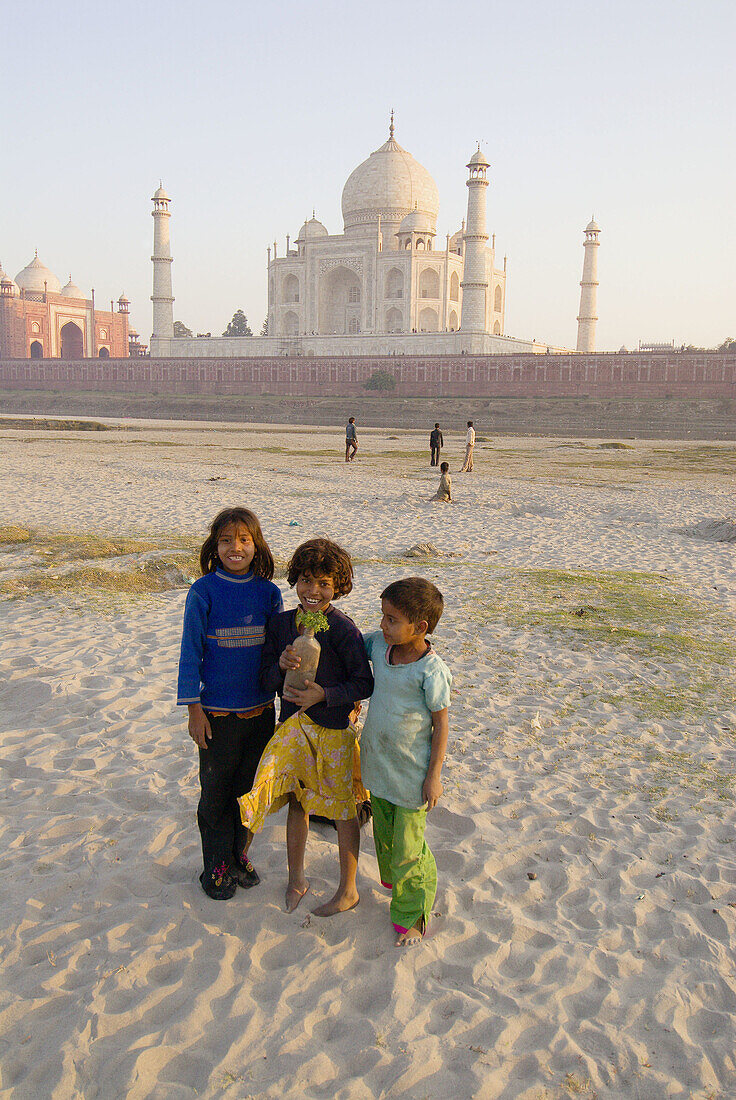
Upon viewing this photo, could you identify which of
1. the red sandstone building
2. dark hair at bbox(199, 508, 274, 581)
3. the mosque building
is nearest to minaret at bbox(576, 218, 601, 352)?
the mosque building

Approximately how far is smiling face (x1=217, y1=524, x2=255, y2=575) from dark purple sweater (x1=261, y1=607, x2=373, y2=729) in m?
0.20

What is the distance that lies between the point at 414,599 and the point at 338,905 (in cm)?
96

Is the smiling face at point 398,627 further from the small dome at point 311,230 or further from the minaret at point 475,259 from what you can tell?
the small dome at point 311,230

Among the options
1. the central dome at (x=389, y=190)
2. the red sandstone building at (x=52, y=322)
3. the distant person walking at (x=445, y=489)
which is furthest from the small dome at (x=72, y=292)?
the distant person walking at (x=445, y=489)

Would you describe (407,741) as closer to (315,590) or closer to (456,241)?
(315,590)

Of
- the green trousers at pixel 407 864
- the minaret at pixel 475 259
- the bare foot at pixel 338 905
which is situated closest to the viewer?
the green trousers at pixel 407 864

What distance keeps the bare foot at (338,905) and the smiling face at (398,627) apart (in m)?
0.80

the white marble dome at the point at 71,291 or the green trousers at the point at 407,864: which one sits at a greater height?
the white marble dome at the point at 71,291

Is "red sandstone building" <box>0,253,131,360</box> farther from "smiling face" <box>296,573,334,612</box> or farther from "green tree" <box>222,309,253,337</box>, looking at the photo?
"smiling face" <box>296,573,334,612</box>

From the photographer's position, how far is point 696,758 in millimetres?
3391

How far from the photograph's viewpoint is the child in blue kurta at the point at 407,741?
212cm

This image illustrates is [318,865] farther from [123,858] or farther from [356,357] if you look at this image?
[356,357]

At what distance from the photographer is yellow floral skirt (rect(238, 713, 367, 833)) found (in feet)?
7.36

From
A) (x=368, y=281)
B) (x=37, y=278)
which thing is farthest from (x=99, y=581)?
(x=37, y=278)
